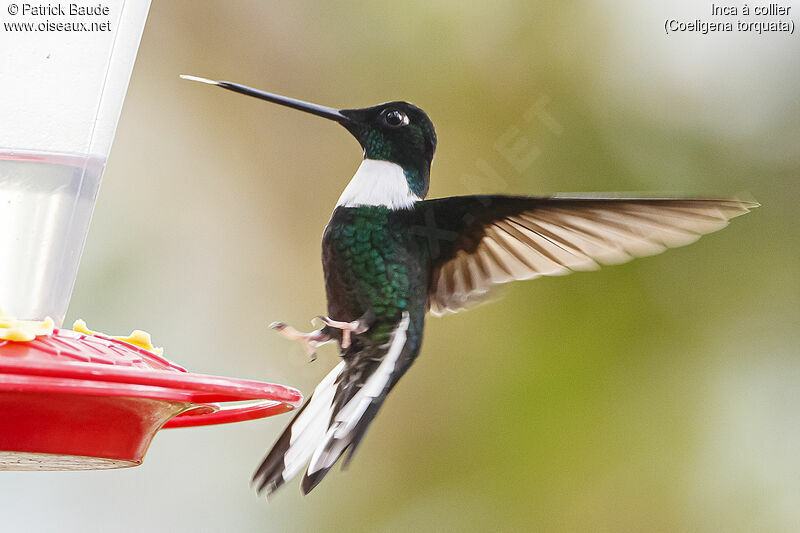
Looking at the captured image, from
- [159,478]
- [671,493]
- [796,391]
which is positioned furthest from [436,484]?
[796,391]

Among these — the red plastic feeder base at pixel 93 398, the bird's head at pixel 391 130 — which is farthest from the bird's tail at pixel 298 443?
the bird's head at pixel 391 130

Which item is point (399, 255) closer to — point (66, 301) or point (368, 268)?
point (368, 268)

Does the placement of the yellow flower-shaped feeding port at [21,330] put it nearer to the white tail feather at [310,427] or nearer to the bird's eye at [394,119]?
the white tail feather at [310,427]

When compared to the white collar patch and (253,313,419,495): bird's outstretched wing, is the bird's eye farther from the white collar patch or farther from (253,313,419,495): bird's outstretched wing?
(253,313,419,495): bird's outstretched wing

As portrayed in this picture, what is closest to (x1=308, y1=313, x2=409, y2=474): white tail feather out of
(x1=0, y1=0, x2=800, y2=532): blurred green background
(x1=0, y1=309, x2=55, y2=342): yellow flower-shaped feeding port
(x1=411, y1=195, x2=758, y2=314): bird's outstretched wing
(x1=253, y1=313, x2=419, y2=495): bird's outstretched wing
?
(x1=253, y1=313, x2=419, y2=495): bird's outstretched wing

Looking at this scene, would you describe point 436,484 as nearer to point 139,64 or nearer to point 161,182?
point 161,182

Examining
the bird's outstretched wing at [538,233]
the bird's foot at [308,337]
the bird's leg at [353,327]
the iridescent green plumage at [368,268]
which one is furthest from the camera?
the iridescent green plumage at [368,268]

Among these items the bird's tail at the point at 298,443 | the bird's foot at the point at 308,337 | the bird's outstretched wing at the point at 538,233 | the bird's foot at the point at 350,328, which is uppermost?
the bird's outstretched wing at the point at 538,233

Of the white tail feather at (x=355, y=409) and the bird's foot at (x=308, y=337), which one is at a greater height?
the bird's foot at (x=308, y=337)
